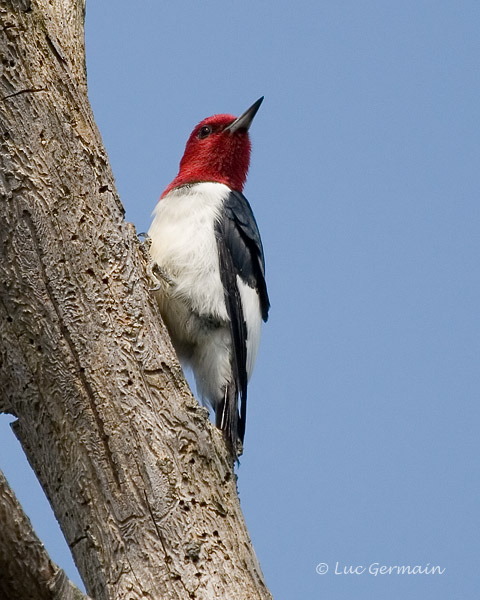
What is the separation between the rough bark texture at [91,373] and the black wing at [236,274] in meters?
0.83

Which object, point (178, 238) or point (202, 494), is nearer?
point (202, 494)

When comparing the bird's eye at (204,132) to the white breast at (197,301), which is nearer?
the white breast at (197,301)

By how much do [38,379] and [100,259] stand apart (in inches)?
24.0

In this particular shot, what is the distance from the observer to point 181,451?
3.82 meters

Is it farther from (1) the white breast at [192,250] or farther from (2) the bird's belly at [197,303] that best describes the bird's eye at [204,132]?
(2) the bird's belly at [197,303]

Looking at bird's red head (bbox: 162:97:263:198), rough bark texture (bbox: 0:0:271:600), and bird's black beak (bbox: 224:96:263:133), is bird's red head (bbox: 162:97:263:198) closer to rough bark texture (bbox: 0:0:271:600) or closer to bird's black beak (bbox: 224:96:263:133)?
bird's black beak (bbox: 224:96:263:133)

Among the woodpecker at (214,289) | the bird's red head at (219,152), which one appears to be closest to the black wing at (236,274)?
the woodpecker at (214,289)

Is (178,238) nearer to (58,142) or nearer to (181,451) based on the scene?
(58,142)

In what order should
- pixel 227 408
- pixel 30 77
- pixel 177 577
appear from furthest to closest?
1. pixel 227 408
2. pixel 30 77
3. pixel 177 577

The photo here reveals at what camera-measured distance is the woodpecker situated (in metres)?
5.09

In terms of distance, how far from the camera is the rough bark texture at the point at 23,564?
→ 9.55ft

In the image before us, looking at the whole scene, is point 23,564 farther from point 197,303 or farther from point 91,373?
point 197,303

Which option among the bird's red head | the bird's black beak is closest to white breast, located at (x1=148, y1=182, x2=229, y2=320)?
the bird's red head

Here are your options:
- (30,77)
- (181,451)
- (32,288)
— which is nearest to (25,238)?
(32,288)
